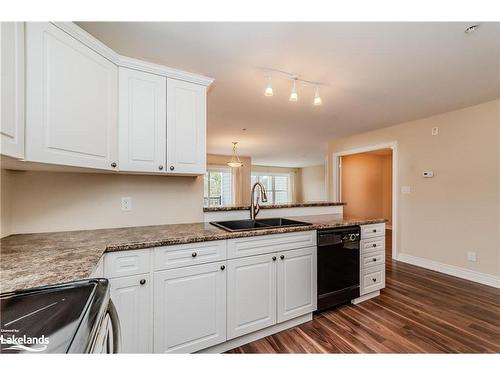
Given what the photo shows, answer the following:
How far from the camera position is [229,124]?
394 cm

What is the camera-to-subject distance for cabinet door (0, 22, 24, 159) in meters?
0.90

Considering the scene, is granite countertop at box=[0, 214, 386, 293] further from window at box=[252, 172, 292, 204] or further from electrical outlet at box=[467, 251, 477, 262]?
window at box=[252, 172, 292, 204]

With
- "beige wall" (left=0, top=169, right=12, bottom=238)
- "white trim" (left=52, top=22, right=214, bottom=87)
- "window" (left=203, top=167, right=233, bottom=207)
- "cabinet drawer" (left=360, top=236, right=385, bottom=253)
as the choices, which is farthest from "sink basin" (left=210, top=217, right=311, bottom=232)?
"window" (left=203, top=167, right=233, bottom=207)

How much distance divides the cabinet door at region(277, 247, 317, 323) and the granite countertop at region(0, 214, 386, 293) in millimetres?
233

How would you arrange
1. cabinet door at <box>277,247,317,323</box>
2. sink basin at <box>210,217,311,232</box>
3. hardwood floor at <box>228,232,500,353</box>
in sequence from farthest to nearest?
sink basin at <box>210,217,311,232</box>
cabinet door at <box>277,247,317,323</box>
hardwood floor at <box>228,232,500,353</box>

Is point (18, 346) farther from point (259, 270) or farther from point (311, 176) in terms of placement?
point (311, 176)

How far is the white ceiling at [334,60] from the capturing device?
154cm

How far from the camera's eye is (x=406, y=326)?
1912mm

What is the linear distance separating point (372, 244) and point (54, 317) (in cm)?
254

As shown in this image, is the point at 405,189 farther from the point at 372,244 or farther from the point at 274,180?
the point at 274,180

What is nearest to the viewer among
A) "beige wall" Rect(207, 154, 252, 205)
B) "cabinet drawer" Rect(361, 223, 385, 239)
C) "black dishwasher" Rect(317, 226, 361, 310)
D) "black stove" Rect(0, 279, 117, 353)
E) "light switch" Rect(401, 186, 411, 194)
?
"black stove" Rect(0, 279, 117, 353)

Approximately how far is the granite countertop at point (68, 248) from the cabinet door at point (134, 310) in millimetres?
209

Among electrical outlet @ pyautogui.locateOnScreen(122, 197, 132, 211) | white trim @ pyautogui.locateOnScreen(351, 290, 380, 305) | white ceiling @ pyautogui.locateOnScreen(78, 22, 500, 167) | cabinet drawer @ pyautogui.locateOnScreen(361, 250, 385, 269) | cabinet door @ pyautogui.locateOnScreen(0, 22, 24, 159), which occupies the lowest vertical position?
white trim @ pyautogui.locateOnScreen(351, 290, 380, 305)
